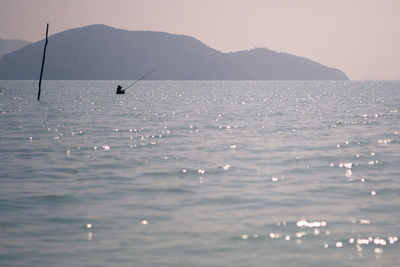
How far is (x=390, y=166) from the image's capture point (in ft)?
67.6

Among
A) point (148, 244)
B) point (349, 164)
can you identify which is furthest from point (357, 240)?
point (349, 164)

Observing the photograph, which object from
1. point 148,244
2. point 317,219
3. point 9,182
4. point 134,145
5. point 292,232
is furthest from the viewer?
point 134,145

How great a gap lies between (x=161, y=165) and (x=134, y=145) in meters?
7.09

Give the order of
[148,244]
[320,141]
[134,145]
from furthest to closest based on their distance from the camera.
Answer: [320,141], [134,145], [148,244]

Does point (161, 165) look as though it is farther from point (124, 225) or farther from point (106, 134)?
point (106, 134)

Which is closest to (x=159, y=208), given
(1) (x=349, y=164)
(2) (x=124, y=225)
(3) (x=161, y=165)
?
(2) (x=124, y=225)

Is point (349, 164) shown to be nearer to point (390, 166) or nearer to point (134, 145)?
point (390, 166)

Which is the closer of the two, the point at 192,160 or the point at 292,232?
the point at 292,232

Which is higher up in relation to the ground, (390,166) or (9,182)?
(390,166)

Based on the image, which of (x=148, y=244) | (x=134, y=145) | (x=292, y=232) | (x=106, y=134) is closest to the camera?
(x=148, y=244)

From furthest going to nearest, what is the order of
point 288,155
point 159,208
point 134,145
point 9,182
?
point 134,145 < point 288,155 < point 9,182 < point 159,208

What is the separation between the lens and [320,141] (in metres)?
29.8

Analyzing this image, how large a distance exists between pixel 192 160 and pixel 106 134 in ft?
41.6

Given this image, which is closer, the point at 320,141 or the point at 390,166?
the point at 390,166
